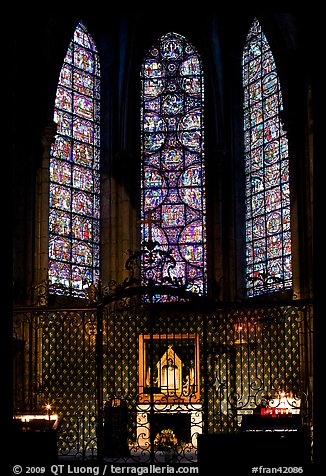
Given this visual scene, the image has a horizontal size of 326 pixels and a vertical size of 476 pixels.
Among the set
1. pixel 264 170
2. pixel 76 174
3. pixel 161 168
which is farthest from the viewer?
pixel 161 168

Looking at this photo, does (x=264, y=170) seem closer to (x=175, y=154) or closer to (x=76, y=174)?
(x=175, y=154)

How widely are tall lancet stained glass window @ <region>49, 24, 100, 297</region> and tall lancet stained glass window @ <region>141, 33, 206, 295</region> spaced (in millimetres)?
1278

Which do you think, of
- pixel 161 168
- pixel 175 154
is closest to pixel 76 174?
pixel 161 168

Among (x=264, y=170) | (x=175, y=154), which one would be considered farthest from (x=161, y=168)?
(x=264, y=170)

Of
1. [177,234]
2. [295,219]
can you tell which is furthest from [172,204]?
[295,219]

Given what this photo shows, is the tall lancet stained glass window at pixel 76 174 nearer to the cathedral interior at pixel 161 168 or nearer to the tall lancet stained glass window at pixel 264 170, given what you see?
the cathedral interior at pixel 161 168

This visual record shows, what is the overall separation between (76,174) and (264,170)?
430 centimetres

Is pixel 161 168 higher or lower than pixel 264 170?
higher

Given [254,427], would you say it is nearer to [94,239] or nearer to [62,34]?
[94,239]

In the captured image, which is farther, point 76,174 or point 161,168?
point 161,168

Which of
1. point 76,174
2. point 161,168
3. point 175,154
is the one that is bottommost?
point 76,174

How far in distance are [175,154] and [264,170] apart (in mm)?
2606

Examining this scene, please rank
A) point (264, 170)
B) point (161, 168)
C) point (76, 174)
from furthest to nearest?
point (161, 168) → point (76, 174) → point (264, 170)

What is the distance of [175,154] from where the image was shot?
22.7 metres
